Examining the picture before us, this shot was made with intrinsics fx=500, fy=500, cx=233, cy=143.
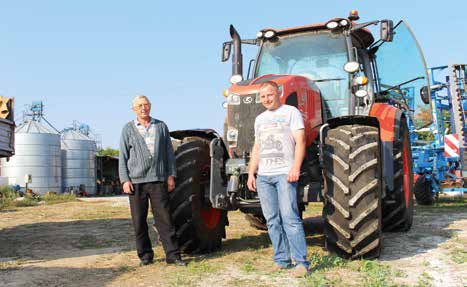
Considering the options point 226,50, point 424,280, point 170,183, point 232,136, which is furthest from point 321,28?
point 424,280

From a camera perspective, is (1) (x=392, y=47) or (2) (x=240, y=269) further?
(1) (x=392, y=47)

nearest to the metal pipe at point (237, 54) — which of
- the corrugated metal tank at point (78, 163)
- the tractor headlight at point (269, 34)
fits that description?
the tractor headlight at point (269, 34)

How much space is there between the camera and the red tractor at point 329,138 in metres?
4.79

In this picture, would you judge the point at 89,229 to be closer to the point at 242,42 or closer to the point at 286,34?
the point at 242,42

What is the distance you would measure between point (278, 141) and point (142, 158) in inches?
57.8

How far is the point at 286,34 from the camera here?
22.1 feet

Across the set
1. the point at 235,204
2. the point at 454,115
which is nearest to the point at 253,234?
the point at 235,204

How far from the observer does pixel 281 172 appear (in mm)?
4535

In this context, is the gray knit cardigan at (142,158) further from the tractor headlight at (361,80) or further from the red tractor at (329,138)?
the tractor headlight at (361,80)

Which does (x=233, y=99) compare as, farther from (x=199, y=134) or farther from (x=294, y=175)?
(x=294, y=175)

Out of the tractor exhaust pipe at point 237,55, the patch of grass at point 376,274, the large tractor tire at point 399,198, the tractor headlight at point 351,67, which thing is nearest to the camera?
the patch of grass at point 376,274

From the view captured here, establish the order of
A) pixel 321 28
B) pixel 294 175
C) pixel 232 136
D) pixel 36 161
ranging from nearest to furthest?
pixel 294 175, pixel 232 136, pixel 321 28, pixel 36 161

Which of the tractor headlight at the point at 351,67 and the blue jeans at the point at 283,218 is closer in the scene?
the blue jeans at the point at 283,218

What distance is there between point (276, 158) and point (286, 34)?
2.73m
